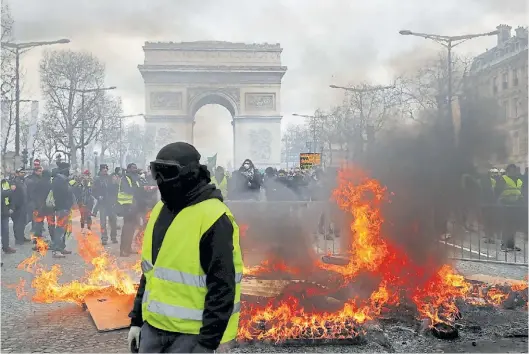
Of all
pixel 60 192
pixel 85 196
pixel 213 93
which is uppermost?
pixel 213 93

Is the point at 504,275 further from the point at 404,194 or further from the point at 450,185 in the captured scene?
the point at 404,194

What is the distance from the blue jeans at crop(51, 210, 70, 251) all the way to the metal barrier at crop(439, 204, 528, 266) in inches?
254

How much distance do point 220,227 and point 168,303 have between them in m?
0.42

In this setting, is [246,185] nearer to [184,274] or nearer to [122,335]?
[122,335]

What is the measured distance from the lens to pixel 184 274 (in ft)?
7.55

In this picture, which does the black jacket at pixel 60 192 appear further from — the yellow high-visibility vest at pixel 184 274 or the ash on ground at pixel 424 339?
the yellow high-visibility vest at pixel 184 274

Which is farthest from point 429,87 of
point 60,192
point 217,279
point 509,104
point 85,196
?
point 85,196

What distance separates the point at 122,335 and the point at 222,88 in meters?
39.5

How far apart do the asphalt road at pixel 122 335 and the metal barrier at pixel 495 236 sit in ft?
8.63

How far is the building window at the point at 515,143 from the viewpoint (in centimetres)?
748

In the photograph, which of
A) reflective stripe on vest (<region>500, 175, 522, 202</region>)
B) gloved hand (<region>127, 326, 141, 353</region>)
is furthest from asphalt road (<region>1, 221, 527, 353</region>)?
reflective stripe on vest (<region>500, 175, 522, 202</region>)

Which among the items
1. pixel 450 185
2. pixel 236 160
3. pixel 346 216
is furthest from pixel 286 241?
pixel 236 160

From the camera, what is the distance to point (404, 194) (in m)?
6.50

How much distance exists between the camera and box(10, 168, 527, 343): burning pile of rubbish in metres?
4.61
